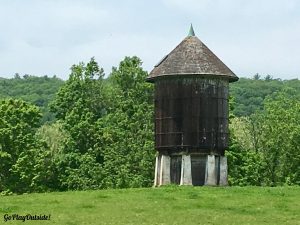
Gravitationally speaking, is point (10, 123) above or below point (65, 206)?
above

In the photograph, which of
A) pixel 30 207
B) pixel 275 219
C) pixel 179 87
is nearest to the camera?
pixel 275 219

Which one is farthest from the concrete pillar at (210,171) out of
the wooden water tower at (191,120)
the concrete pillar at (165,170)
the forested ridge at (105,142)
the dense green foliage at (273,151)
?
the dense green foliage at (273,151)

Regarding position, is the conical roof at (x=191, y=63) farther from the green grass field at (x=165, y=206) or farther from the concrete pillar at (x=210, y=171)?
the green grass field at (x=165, y=206)

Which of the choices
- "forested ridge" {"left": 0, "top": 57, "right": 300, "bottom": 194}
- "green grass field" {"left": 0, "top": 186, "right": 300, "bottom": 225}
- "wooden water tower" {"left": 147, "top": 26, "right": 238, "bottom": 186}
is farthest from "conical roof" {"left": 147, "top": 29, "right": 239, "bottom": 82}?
"forested ridge" {"left": 0, "top": 57, "right": 300, "bottom": 194}

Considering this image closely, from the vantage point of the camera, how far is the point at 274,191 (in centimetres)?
4016

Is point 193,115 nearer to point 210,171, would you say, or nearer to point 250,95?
point 210,171

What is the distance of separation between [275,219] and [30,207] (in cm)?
998

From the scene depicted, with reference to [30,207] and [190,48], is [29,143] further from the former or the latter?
[30,207]

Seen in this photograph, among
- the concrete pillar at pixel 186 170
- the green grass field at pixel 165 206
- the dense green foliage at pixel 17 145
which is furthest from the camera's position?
Answer: the dense green foliage at pixel 17 145

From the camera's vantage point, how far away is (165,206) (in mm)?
35156

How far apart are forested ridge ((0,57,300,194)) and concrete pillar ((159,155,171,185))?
1087cm

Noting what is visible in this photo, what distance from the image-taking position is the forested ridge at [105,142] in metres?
63.0

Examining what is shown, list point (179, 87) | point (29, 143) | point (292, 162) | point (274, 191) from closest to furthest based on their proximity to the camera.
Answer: point (274, 191) < point (179, 87) < point (29, 143) < point (292, 162)

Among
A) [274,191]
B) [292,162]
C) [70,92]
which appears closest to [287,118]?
[292,162]
